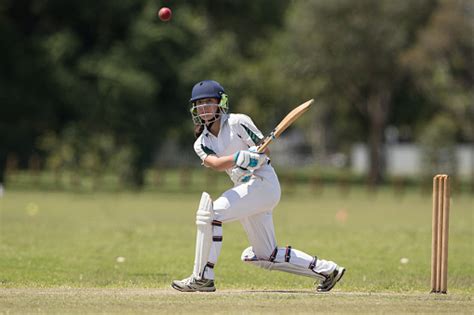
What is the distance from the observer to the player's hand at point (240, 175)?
9.74 meters

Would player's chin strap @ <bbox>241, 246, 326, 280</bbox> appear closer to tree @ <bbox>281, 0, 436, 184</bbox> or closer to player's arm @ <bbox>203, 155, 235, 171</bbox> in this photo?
player's arm @ <bbox>203, 155, 235, 171</bbox>

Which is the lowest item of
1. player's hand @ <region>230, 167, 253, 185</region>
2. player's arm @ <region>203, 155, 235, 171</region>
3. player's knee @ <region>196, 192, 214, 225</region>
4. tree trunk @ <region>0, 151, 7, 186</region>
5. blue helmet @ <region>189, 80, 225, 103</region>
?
player's knee @ <region>196, 192, 214, 225</region>

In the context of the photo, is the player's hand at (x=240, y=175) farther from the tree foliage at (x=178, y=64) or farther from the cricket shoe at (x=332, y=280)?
the tree foliage at (x=178, y=64)

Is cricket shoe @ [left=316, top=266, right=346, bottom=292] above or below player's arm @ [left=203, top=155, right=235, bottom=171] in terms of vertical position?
below

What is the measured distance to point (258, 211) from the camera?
31.8ft

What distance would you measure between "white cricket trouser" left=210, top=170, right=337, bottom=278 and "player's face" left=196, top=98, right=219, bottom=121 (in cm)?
65

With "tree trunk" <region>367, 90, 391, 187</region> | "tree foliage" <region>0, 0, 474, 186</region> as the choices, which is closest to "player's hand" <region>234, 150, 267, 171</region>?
"tree foliage" <region>0, 0, 474, 186</region>

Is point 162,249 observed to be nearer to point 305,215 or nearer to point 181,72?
point 305,215

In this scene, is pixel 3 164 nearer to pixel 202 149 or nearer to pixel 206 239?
pixel 202 149

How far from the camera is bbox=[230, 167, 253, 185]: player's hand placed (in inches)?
383

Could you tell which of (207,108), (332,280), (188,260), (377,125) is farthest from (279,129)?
(377,125)

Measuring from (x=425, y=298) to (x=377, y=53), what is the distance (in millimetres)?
37677

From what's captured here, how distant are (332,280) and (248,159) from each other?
140cm

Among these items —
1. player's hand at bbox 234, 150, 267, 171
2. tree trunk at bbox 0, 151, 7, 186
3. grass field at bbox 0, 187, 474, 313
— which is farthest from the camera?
tree trunk at bbox 0, 151, 7, 186
